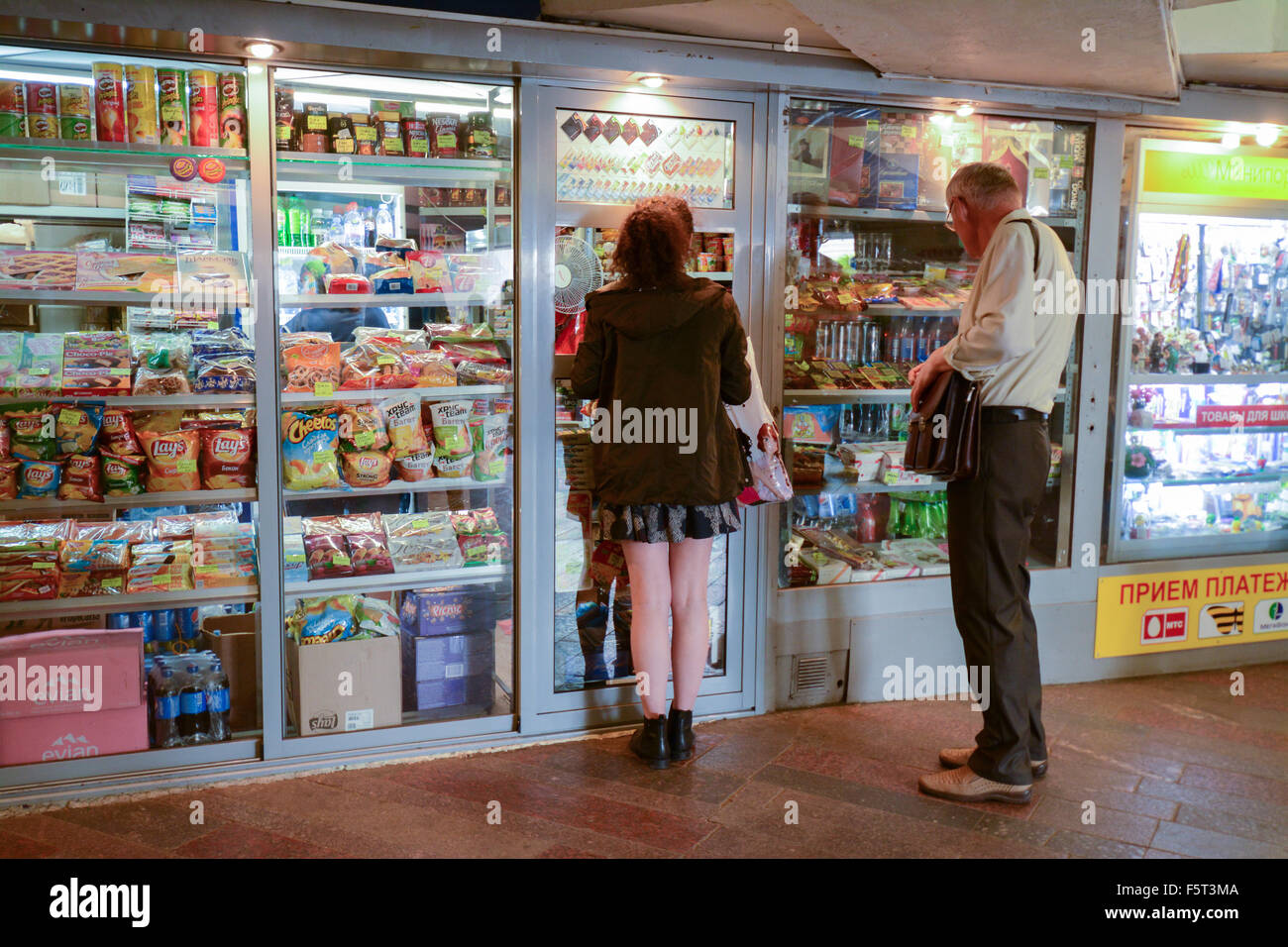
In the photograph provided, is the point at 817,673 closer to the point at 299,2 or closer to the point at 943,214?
the point at 943,214

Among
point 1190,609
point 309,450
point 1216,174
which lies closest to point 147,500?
point 309,450

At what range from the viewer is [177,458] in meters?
3.89

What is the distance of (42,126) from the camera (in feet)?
12.0

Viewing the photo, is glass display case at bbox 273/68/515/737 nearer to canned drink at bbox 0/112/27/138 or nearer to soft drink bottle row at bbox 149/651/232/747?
soft drink bottle row at bbox 149/651/232/747

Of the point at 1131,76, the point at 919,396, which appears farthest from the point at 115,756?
the point at 1131,76

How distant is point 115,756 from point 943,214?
4.01 meters

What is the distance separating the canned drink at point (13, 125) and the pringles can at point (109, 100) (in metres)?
0.23

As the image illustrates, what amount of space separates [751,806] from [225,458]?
2258 millimetres

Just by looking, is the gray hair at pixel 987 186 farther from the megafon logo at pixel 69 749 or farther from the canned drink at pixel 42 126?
the megafon logo at pixel 69 749

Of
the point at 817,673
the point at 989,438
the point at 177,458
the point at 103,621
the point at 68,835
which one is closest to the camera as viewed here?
the point at 68,835

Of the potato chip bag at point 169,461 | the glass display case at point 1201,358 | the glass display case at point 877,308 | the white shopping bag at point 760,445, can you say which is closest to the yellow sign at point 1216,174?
the glass display case at point 1201,358

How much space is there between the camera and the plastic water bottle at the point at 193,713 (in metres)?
3.92

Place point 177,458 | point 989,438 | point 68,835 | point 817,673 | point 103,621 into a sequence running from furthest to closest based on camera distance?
point 817,673 → point 103,621 → point 177,458 → point 989,438 → point 68,835

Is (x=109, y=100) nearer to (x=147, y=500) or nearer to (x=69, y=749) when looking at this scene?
(x=147, y=500)
